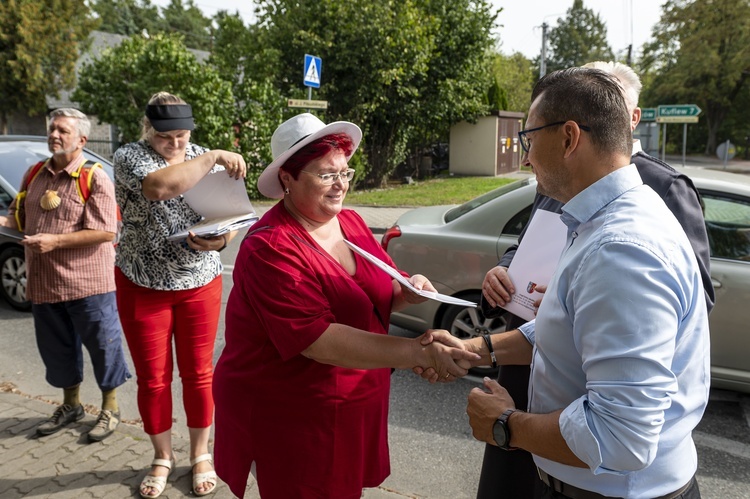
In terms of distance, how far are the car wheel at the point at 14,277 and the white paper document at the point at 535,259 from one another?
5.89 metres

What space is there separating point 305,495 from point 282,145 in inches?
46.8

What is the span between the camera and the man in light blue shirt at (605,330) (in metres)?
1.17

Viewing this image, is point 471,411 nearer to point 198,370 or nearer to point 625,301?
point 625,301

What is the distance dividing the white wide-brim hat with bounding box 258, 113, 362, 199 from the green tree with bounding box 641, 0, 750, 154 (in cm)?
5056

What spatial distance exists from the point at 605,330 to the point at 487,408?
45 centimetres

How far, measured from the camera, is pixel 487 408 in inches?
59.5

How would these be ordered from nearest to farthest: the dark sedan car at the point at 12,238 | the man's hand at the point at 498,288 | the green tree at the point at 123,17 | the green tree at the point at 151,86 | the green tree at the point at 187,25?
1. the man's hand at the point at 498,288
2. the dark sedan car at the point at 12,238
3. the green tree at the point at 151,86
4. the green tree at the point at 123,17
5. the green tree at the point at 187,25

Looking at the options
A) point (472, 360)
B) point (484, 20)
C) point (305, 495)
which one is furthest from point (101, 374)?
point (484, 20)

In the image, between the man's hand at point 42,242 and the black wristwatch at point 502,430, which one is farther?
the man's hand at point 42,242

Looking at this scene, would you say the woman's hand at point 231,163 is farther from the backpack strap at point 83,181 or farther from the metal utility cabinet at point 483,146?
the metal utility cabinet at point 483,146

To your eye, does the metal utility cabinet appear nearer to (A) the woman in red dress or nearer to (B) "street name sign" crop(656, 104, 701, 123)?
(B) "street name sign" crop(656, 104, 701, 123)

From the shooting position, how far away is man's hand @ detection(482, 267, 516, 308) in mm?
2217

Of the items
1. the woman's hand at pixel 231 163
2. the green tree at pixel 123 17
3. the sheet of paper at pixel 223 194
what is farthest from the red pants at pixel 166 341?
the green tree at pixel 123 17

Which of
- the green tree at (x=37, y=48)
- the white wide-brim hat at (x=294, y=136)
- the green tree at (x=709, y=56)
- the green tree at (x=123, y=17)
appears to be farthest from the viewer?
the green tree at (x=123, y=17)
